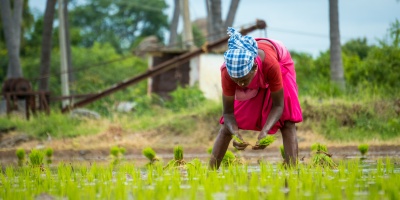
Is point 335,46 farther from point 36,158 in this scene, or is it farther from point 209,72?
point 36,158

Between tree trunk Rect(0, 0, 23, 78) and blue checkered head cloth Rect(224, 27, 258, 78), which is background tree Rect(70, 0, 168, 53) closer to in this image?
tree trunk Rect(0, 0, 23, 78)

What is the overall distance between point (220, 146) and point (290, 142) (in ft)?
2.40

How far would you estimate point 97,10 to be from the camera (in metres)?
64.3

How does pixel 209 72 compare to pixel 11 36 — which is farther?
→ pixel 209 72

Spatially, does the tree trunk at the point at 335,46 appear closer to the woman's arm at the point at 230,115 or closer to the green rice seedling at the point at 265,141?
the woman's arm at the point at 230,115

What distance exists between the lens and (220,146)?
845 centimetres

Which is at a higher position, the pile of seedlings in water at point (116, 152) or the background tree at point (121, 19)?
the background tree at point (121, 19)

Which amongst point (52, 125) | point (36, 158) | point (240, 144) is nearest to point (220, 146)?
point (240, 144)

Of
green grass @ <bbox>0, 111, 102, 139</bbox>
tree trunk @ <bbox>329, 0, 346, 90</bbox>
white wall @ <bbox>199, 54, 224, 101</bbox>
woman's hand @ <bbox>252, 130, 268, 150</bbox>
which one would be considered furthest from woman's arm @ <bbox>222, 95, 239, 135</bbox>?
white wall @ <bbox>199, 54, 224, 101</bbox>

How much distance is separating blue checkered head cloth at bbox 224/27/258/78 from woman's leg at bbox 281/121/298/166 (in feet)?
3.44

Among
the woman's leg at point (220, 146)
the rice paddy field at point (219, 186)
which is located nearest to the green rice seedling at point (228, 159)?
the woman's leg at point (220, 146)

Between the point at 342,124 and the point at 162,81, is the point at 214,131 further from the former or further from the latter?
the point at 162,81

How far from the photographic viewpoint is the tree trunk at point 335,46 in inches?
796

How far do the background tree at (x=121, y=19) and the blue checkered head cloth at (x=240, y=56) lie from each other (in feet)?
179
